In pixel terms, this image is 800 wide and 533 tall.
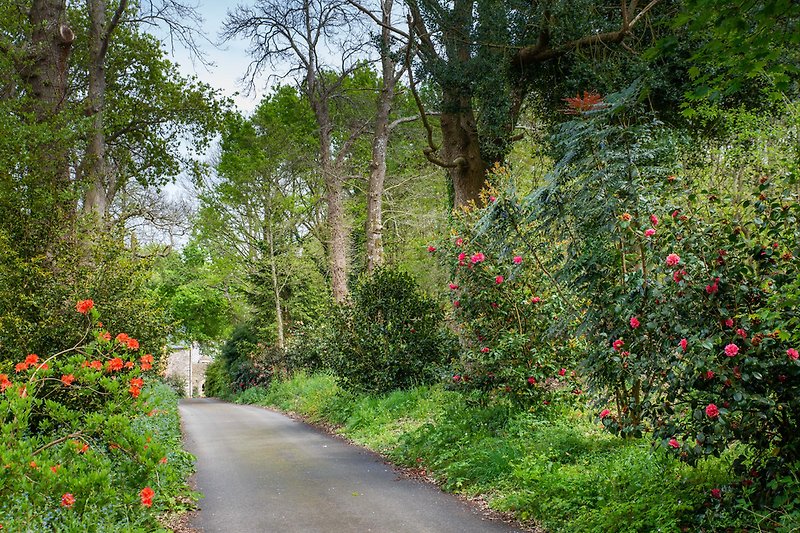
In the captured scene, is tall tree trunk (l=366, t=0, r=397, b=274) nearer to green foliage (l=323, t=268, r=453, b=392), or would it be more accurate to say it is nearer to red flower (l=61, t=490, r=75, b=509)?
green foliage (l=323, t=268, r=453, b=392)

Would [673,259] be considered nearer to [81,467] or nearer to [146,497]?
[146,497]

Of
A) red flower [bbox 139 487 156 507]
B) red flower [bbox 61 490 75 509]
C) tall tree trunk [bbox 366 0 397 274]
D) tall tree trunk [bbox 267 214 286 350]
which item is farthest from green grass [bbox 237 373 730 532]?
tall tree trunk [bbox 267 214 286 350]

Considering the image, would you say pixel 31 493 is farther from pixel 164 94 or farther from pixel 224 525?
pixel 164 94

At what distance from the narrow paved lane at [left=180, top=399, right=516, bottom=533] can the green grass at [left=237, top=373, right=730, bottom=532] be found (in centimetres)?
39

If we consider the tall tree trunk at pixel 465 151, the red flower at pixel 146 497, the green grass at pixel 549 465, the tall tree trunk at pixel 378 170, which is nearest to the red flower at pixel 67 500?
the red flower at pixel 146 497

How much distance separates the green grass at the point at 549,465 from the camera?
466 centimetres

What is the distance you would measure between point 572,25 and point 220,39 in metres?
9.63

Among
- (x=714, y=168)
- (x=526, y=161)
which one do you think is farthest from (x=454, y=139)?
(x=526, y=161)

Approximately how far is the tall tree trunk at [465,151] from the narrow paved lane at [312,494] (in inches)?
197

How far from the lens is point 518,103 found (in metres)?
11.6

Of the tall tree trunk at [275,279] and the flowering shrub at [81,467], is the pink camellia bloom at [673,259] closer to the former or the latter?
the flowering shrub at [81,467]

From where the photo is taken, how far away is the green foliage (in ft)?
40.6

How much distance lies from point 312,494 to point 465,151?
267 inches

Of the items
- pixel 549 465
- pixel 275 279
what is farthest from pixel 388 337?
pixel 275 279
